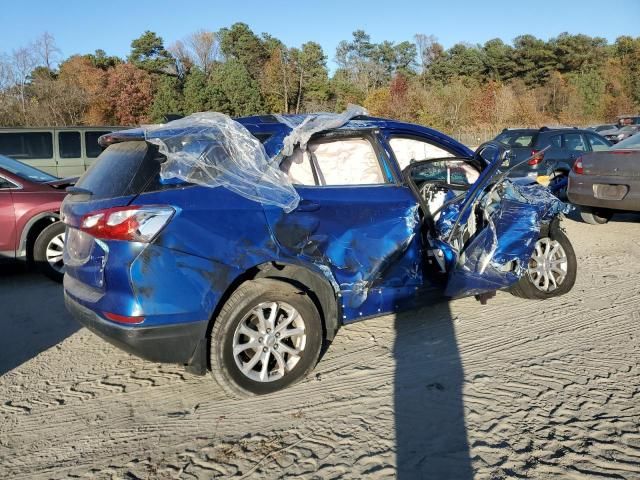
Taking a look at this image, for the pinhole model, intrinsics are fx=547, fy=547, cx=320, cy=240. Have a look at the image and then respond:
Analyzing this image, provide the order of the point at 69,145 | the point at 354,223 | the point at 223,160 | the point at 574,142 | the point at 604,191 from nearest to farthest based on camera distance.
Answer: the point at 223,160, the point at 354,223, the point at 604,191, the point at 69,145, the point at 574,142

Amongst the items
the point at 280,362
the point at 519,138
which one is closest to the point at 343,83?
the point at 519,138

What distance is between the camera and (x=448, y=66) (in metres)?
60.8

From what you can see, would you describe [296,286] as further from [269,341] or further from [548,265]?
[548,265]

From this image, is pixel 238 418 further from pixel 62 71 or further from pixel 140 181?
pixel 62 71

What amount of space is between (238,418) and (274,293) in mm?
772

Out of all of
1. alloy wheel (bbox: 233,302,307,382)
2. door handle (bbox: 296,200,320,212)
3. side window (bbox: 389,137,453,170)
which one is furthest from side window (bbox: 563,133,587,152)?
alloy wheel (bbox: 233,302,307,382)

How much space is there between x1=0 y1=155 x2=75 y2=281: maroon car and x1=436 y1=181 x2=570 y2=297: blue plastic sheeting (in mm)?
4501

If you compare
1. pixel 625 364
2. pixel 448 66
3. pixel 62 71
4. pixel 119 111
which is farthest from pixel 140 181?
pixel 448 66

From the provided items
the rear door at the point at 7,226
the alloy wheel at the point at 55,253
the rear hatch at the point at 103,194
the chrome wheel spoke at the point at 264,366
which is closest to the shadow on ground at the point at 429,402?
the chrome wheel spoke at the point at 264,366

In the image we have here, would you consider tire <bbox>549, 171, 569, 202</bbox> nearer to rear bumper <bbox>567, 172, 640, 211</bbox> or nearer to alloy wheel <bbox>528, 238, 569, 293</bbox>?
rear bumper <bbox>567, 172, 640, 211</bbox>

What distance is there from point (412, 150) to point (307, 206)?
1.36 m

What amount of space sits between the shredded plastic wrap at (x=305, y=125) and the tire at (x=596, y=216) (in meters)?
6.67

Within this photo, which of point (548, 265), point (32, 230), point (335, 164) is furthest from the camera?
point (32, 230)

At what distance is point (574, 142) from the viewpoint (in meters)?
12.6
